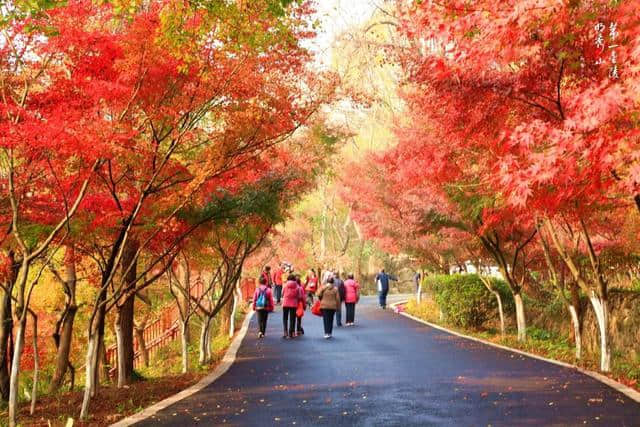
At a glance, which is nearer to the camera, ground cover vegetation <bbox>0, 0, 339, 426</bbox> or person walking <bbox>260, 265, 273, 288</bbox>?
ground cover vegetation <bbox>0, 0, 339, 426</bbox>

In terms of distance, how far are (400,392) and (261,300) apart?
10.3 meters

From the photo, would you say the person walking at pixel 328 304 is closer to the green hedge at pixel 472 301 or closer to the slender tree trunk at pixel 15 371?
the green hedge at pixel 472 301

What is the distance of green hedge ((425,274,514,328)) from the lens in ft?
76.0

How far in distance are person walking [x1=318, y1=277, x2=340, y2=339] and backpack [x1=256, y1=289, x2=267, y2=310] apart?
143cm

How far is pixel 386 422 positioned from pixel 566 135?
358 cm

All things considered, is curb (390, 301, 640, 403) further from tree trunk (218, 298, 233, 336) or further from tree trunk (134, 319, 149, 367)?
tree trunk (134, 319, 149, 367)

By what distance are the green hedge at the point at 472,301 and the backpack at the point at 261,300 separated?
593 centimetres

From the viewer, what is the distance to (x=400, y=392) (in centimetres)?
→ 1105

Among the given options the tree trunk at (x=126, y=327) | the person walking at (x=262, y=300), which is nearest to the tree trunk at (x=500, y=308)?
the person walking at (x=262, y=300)

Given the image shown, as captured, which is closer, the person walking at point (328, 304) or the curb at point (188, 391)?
the curb at point (188, 391)

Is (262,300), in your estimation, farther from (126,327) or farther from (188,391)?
(188,391)

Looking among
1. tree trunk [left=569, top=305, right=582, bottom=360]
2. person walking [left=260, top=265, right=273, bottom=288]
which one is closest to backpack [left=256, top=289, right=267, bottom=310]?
person walking [left=260, top=265, right=273, bottom=288]

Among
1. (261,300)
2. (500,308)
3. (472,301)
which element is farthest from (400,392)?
(472,301)

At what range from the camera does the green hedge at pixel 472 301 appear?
76.0 feet
